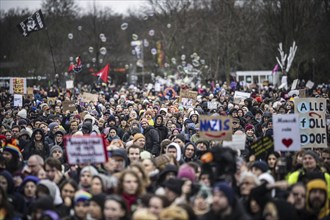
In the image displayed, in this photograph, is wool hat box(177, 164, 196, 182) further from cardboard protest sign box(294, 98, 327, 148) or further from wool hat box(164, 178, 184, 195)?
cardboard protest sign box(294, 98, 327, 148)

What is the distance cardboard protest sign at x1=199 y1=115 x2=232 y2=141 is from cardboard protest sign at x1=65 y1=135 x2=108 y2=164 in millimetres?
2373

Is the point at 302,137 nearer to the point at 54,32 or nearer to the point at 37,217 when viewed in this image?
the point at 37,217

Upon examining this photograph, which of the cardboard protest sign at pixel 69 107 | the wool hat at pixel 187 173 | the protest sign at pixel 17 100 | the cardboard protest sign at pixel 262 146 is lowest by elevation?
the wool hat at pixel 187 173

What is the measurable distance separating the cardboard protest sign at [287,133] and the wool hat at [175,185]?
262 centimetres

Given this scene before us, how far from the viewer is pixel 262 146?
11641mm

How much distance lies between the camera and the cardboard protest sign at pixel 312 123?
1388 cm

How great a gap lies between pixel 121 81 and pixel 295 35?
1183 inches

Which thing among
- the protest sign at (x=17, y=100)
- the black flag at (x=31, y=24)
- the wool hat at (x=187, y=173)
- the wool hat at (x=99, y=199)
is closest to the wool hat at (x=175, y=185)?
the wool hat at (x=187, y=173)

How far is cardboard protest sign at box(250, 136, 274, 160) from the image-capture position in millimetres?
11578

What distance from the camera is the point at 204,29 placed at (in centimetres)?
7131

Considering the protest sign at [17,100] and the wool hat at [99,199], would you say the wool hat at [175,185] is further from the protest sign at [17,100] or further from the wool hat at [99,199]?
the protest sign at [17,100]

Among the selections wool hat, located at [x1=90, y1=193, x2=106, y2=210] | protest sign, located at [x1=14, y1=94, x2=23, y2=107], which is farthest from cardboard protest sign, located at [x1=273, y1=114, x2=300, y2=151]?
protest sign, located at [x1=14, y1=94, x2=23, y2=107]

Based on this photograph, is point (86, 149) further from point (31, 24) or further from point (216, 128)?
point (31, 24)

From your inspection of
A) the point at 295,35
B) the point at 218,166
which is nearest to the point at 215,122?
the point at 218,166
